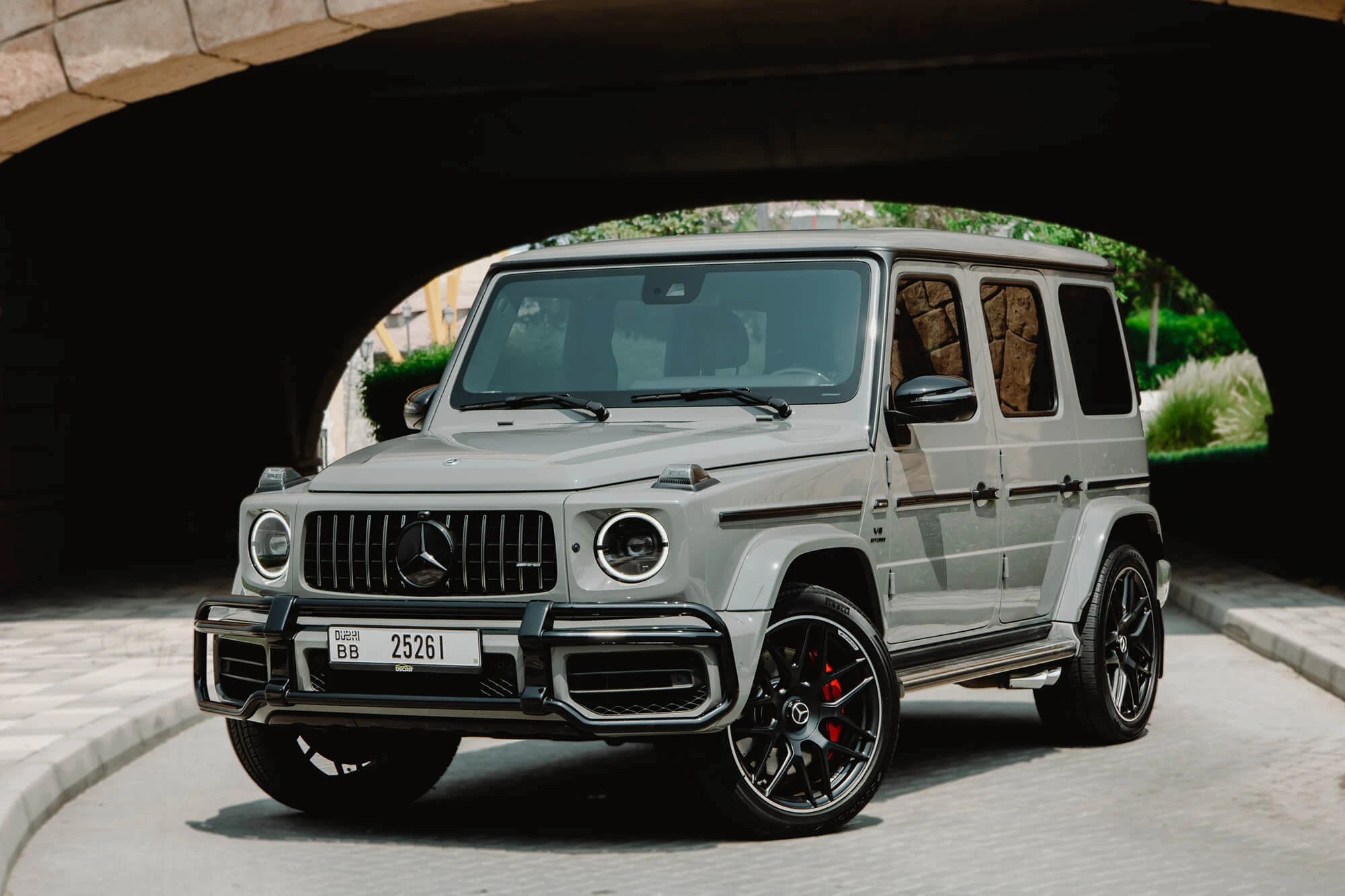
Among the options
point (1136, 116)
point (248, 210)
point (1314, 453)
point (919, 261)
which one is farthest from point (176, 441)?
point (919, 261)

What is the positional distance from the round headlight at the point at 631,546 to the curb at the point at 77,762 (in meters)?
2.08

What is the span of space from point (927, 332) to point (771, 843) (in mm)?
2114

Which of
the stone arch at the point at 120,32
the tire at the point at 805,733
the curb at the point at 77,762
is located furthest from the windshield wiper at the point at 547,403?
the stone arch at the point at 120,32

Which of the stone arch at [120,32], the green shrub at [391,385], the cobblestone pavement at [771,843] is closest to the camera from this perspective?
the cobblestone pavement at [771,843]

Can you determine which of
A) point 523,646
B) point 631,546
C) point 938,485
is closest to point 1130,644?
point 938,485

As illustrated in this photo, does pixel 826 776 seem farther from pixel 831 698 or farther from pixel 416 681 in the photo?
pixel 416 681

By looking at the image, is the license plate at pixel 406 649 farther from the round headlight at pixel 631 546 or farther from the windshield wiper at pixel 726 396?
the windshield wiper at pixel 726 396

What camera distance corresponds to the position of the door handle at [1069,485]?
7.77 meters

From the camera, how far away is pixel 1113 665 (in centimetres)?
795

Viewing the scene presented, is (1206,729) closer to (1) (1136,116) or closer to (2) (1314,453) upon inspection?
(1) (1136,116)

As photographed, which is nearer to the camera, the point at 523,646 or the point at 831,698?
the point at 523,646

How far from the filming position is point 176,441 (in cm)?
2141

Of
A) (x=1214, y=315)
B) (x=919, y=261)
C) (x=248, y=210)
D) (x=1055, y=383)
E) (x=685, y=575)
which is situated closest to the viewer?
(x=685, y=575)

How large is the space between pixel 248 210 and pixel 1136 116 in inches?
422
